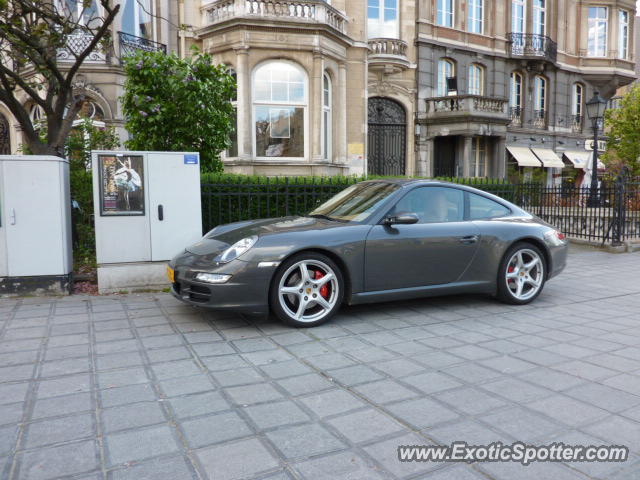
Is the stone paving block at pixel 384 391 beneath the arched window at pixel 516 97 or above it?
beneath

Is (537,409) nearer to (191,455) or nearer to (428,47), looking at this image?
(191,455)

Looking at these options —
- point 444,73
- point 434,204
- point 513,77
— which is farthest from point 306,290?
point 513,77

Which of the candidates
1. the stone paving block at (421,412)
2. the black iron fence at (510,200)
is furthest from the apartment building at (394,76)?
the stone paving block at (421,412)

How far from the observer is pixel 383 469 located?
2473mm

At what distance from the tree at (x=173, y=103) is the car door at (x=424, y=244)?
4.35m

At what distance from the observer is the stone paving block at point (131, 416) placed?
9.59 feet

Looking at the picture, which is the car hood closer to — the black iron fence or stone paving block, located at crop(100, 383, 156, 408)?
stone paving block, located at crop(100, 383, 156, 408)

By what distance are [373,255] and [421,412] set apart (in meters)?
2.20

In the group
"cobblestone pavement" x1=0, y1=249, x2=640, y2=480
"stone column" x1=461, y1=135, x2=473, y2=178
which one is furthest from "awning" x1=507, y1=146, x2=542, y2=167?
"cobblestone pavement" x1=0, y1=249, x2=640, y2=480

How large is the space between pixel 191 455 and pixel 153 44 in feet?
51.9

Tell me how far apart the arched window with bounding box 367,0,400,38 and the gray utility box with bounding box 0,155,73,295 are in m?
17.5

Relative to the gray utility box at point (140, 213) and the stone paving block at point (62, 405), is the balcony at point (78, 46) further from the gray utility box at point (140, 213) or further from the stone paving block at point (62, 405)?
the stone paving block at point (62, 405)

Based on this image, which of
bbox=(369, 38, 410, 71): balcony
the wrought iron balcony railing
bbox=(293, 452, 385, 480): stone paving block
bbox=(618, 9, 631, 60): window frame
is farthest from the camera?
bbox=(618, 9, 631, 60): window frame

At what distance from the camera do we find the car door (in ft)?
16.9
